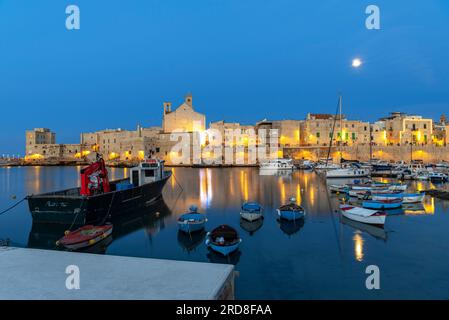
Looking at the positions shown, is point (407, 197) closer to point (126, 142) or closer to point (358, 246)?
point (358, 246)

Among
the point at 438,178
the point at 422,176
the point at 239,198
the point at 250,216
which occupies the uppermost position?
the point at 422,176

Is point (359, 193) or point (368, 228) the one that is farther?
point (359, 193)

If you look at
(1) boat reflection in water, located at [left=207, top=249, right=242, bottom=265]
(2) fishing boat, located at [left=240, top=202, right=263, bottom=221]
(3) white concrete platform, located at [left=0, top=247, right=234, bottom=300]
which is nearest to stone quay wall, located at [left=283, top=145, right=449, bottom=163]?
(2) fishing boat, located at [left=240, top=202, right=263, bottom=221]

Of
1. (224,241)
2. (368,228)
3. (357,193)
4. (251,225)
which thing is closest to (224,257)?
(224,241)

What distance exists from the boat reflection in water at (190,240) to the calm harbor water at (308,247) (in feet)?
0.16

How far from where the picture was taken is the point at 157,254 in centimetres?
1312

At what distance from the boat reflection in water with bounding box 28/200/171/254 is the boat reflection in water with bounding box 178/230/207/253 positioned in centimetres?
233

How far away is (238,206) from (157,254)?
38.0ft

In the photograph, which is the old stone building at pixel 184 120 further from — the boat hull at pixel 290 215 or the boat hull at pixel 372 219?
the boat hull at pixel 372 219

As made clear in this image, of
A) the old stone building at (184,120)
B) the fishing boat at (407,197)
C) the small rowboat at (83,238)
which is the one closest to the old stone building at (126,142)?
the old stone building at (184,120)

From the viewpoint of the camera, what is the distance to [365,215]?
17.4 metres

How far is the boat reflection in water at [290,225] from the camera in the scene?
54.4 feet

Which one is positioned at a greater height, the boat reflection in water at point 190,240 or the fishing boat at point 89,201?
the fishing boat at point 89,201

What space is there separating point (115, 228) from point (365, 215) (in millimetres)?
13987
